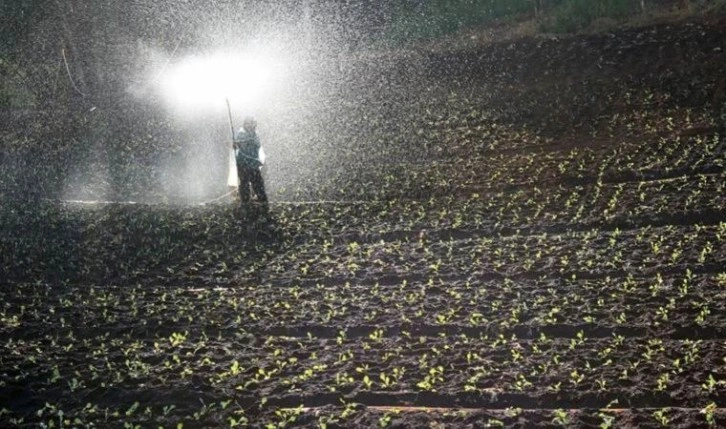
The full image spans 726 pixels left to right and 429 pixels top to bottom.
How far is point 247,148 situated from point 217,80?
1461 cm

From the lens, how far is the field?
21.5ft

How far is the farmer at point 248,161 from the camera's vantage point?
1296 centimetres

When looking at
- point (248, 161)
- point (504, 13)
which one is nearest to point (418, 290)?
point (248, 161)

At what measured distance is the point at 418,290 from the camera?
29.7ft

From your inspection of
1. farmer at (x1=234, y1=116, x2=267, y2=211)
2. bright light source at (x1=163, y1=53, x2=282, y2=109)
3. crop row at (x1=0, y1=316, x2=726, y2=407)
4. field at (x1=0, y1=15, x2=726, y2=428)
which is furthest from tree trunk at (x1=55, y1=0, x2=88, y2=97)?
crop row at (x1=0, y1=316, x2=726, y2=407)

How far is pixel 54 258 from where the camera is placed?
1125 cm

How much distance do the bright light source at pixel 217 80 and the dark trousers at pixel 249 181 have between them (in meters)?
10.9

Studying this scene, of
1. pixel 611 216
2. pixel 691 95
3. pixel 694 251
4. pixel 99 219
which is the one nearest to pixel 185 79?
pixel 99 219

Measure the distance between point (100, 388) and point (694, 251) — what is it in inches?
302

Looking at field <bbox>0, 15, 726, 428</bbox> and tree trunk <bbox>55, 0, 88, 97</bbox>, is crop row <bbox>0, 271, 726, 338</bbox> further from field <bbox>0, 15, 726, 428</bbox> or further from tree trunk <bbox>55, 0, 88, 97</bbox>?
tree trunk <bbox>55, 0, 88, 97</bbox>

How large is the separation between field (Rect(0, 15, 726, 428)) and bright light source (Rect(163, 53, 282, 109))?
30.6 ft

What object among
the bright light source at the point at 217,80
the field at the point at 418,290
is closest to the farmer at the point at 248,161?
the field at the point at 418,290

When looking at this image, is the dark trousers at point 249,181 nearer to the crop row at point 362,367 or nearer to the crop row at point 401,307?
the crop row at point 401,307

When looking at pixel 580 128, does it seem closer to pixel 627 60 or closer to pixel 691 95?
pixel 691 95
